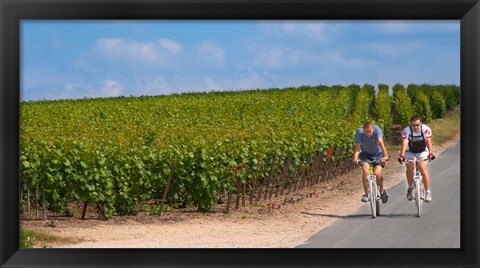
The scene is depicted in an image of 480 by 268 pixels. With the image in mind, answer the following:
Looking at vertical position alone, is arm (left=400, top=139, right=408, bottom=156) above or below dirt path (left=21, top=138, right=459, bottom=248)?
above

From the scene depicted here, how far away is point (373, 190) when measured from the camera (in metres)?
13.4

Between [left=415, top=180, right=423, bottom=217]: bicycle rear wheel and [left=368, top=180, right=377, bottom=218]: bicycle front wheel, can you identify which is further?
[left=368, top=180, right=377, bottom=218]: bicycle front wheel

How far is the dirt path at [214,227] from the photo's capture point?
12086 mm

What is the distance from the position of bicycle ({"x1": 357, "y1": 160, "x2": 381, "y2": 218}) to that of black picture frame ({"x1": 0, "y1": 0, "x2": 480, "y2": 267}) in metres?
5.12

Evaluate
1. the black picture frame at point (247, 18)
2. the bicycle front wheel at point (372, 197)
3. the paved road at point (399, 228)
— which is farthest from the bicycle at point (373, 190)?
the black picture frame at point (247, 18)

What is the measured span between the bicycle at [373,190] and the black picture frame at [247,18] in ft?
16.8

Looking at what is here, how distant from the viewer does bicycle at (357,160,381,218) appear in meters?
13.2

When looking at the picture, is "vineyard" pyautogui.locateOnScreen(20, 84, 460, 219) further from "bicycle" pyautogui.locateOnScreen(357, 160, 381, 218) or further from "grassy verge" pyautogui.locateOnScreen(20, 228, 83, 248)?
"bicycle" pyautogui.locateOnScreen(357, 160, 381, 218)

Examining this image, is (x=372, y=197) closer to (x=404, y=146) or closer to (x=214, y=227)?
(x=404, y=146)

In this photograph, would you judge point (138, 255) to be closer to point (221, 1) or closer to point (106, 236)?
point (221, 1)

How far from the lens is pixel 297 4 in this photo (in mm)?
7688

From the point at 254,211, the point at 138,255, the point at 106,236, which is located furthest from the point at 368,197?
the point at 138,255

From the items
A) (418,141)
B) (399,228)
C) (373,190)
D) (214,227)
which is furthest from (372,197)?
(214,227)

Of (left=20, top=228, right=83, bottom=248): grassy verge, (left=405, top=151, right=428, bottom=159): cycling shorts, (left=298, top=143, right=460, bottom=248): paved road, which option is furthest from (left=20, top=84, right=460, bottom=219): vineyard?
(left=405, top=151, right=428, bottom=159): cycling shorts
